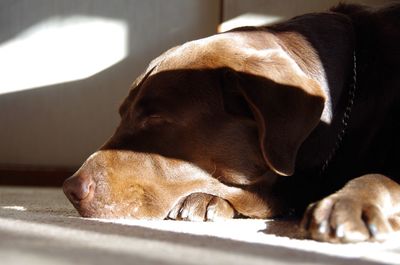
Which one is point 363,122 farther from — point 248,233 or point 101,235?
point 101,235

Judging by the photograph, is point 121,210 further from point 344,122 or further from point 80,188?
point 344,122

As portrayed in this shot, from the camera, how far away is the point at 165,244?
1.15 meters

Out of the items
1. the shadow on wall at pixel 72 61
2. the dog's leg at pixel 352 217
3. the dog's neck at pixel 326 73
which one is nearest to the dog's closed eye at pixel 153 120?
the dog's neck at pixel 326 73

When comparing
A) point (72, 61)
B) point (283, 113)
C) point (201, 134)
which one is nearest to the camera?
point (283, 113)

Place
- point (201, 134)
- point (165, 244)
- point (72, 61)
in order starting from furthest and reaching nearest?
point (72, 61)
point (201, 134)
point (165, 244)

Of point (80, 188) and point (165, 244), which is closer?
point (165, 244)

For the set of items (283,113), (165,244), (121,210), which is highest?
(283,113)

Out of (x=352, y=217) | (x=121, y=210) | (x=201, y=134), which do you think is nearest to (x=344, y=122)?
(x=201, y=134)

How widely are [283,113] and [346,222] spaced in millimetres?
335

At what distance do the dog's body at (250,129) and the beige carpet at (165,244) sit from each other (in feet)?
0.36

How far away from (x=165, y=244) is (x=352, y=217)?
1.17 feet

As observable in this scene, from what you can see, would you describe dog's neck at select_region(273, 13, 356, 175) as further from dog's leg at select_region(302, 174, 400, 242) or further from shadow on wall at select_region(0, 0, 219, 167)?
shadow on wall at select_region(0, 0, 219, 167)

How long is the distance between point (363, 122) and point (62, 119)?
1.82 meters

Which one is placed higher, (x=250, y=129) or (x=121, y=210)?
(x=250, y=129)
